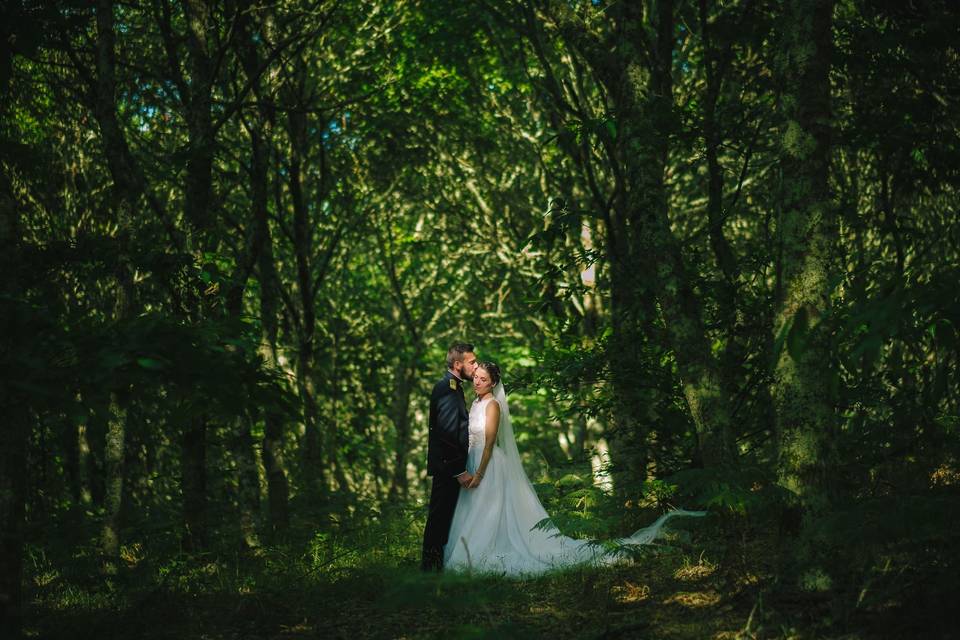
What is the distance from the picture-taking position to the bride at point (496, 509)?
910 cm

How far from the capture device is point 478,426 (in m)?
9.84

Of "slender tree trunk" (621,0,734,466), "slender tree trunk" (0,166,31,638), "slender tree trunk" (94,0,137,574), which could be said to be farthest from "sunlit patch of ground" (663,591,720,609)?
"slender tree trunk" (94,0,137,574)

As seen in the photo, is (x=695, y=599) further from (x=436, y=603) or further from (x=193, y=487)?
(x=193, y=487)

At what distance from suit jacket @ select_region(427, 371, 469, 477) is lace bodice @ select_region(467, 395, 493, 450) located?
1.35 feet

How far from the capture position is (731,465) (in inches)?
262

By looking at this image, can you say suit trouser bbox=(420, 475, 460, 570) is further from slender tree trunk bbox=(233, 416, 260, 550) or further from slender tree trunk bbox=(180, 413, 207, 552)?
slender tree trunk bbox=(233, 416, 260, 550)

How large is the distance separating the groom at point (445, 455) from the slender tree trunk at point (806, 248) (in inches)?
177

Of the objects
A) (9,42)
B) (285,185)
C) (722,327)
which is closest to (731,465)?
(722,327)

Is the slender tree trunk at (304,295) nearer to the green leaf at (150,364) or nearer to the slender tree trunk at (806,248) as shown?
the slender tree trunk at (806,248)

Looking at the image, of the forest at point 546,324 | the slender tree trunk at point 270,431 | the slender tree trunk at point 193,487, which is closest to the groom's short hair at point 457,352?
the forest at point 546,324

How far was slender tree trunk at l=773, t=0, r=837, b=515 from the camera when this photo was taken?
523cm

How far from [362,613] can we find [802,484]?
12.1 ft

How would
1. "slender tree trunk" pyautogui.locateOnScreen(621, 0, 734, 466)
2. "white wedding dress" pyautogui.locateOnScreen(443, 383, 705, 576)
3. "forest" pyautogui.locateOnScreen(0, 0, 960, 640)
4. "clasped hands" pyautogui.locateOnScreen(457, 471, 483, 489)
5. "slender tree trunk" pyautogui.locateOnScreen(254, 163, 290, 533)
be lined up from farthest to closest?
"slender tree trunk" pyautogui.locateOnScreen(254, 163, 290, 533) < "clasped hands" pyautogui.locateOnScreen(457, 471, 483, 489) < "white wedding dress" pyautogui.locateOnScreen(443, 383, 705, 576) < "slender tree trunk" pyautogui.locateOnScreen(621, 0, 734, 466) < "forest" pyautogui.locateOnScreen(0, 0, 960, 640)

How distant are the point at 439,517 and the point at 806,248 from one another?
5.53m
